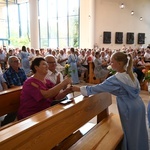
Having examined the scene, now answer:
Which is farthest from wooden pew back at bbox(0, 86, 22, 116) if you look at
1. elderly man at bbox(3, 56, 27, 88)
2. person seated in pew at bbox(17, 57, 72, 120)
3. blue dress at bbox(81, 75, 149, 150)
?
blue dress at bbox(81, 75, 149, 150)

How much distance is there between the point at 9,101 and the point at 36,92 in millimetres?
733

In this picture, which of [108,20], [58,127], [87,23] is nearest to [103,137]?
[58,127]

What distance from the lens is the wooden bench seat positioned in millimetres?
2160

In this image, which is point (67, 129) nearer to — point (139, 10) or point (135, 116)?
point (135, 116)

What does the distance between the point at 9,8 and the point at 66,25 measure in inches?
254

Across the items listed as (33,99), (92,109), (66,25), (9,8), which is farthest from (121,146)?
(9,8)

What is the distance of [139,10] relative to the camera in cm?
1586

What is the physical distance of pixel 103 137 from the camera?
93.1 inches

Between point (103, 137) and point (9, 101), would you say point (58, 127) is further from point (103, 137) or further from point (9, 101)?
point (9, 101)

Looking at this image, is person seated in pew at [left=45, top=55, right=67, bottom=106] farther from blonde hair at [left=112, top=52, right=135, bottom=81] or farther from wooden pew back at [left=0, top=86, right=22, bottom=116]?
blonde hair at [left=112, top=52, right=135, bottom=81]

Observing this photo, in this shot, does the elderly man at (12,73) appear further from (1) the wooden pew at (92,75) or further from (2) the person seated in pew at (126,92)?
(1) the wooden pew at (92,75)

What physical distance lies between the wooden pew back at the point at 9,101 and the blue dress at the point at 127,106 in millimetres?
1023

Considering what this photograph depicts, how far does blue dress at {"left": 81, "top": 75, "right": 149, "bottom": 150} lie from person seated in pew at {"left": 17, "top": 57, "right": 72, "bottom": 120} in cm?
34

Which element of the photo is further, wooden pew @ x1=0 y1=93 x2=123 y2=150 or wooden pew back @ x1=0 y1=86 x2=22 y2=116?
wooden pew back @ x1=0 y1=86 x2=22 y2=116
